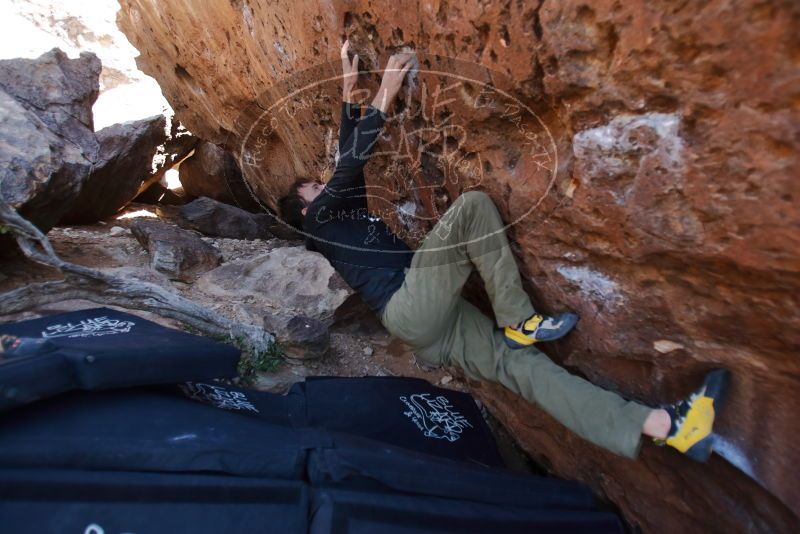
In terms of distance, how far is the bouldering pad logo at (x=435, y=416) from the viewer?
2631 millimetres

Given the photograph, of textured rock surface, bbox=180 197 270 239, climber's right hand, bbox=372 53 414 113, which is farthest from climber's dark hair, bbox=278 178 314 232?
textured rock surface, bbox=180 197 270 239

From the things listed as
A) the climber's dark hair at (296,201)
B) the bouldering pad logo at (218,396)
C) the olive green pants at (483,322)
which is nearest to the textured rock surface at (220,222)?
the climber's dark hair at (296,201)

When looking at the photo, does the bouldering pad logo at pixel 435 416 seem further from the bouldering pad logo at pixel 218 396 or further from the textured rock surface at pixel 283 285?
the textured rock surface at pixel 283 285

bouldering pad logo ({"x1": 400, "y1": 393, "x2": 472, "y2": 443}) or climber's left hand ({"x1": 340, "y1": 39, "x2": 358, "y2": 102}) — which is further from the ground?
climber's left hand ({"x1": 340, "y1": 39, "x2": 358, "y2": 102})

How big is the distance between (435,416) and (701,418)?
49.6 inches

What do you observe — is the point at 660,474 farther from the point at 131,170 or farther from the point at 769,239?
→ the point at 131,170

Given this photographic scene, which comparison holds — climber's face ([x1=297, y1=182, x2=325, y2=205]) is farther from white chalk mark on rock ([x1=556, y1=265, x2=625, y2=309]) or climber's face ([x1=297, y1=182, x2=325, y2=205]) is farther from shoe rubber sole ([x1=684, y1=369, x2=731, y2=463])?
shoe rubber sole ([x1=684, y1=369, x2=731, y2=463])

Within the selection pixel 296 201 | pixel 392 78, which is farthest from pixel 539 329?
pixel 296 201

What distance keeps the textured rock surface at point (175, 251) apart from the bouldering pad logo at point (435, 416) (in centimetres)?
220

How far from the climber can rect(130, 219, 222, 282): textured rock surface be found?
73.1 inches

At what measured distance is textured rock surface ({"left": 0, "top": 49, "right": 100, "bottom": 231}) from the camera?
3273 mm

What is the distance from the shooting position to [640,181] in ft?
5.59

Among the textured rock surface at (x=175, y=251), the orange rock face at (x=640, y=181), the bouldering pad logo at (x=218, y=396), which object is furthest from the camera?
the textured rock surface at (x=175, y=251)

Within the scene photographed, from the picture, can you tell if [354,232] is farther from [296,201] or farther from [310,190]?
[296,201]
